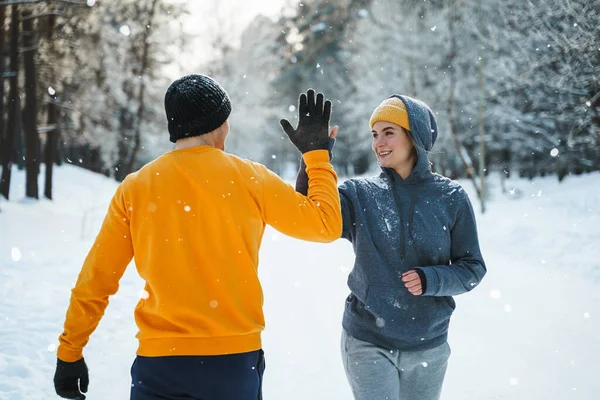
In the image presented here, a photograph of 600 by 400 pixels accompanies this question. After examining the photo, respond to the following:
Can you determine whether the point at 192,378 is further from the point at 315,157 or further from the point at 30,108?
the point at 30,108

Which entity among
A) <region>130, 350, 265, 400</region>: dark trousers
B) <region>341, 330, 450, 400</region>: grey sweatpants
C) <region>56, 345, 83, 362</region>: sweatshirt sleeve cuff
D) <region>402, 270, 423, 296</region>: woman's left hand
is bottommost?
<region>341, 330, 450, 400</region>: grey sweatpants

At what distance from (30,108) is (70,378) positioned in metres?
17.3

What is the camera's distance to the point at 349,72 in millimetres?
36906

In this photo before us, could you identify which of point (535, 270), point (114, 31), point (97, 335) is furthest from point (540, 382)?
point (114, 31)

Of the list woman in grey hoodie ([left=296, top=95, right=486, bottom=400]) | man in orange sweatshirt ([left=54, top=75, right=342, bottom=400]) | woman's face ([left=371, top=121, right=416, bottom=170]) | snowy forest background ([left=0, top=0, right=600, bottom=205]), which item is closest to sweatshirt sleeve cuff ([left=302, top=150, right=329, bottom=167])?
woman in grey hoodie ([left=296, top=95, right=486, bottom=400])

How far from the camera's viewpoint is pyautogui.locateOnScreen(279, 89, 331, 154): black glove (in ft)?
7.75

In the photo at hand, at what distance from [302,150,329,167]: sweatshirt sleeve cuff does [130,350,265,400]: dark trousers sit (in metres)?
0.89

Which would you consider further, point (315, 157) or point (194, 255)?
point (315, 157)

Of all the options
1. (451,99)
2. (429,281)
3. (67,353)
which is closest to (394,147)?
(429,281)

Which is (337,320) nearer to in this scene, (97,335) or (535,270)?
(97,335)

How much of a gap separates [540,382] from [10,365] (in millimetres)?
4884

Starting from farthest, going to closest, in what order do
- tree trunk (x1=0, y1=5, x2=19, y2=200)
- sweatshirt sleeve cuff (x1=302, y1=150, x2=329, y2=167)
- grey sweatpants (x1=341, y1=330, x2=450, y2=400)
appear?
tree trunk (x1=0, y1=5, x2=19, y2=200)
grey sweatpants (x1=341, y1=330, x2=450, y2=400)
sweatshirt sleeve cuff (x1=302, y1=150, x2=329, y2=167)

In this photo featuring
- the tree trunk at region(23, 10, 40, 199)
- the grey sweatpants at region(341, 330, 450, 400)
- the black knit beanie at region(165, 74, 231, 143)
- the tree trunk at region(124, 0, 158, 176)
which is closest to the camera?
the black knit beanie at region(165, 74, 231, 143)

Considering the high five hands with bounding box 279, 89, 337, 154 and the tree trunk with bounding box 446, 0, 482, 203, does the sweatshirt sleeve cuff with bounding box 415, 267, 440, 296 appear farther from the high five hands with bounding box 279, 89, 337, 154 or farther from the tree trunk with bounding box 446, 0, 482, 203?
the tree trunk with bounding box 446, 0, 482, 203
